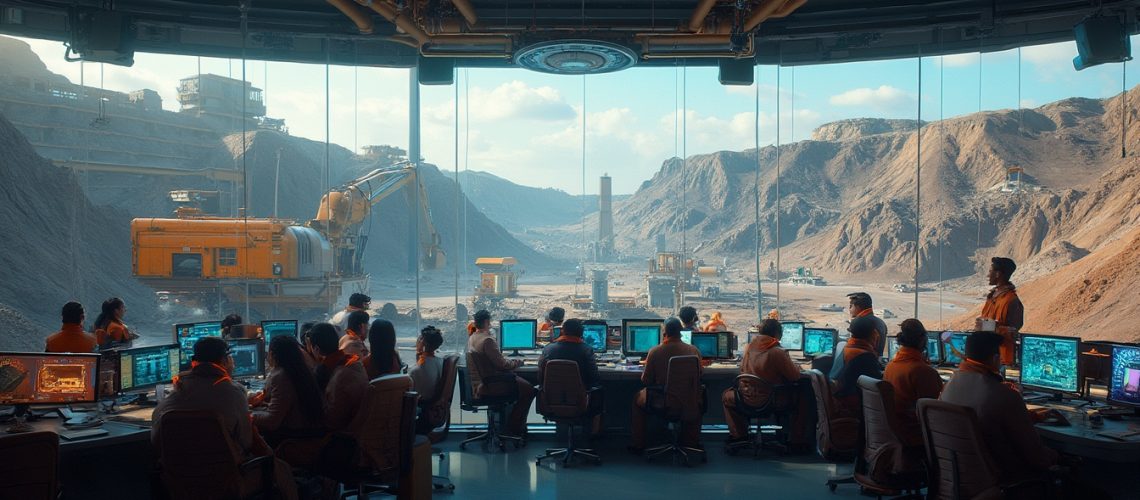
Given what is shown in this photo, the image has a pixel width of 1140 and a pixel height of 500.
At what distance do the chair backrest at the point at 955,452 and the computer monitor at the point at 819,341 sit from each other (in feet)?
12.9

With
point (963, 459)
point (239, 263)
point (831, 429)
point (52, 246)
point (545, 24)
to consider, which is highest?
point (545, 24)

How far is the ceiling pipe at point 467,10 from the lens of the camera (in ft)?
21.1

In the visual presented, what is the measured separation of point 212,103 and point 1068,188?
4417cm

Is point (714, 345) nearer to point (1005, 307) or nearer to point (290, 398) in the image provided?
point (1005, 307)

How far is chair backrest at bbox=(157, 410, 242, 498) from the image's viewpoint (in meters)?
3.66

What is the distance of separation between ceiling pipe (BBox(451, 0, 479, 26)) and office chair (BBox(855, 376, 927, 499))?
4.24m

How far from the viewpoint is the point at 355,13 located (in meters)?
6.68

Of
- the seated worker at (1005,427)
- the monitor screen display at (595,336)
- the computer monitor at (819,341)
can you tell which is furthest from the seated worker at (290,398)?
the computer monitor at (819,341)

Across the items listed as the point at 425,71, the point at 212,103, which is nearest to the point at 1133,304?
the point at 425,71

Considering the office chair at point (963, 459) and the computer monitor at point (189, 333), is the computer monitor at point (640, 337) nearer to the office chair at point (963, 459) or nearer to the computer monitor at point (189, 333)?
the computer monitor at point (189, 333)

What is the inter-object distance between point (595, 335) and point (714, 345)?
4.09ft

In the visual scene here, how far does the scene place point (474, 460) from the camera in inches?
263

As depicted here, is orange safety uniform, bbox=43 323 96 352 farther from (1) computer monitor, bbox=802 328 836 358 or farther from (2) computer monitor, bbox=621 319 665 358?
(1) computer monitor, bbox=802 328 836 358

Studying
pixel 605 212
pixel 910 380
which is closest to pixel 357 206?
pixel 605 212
